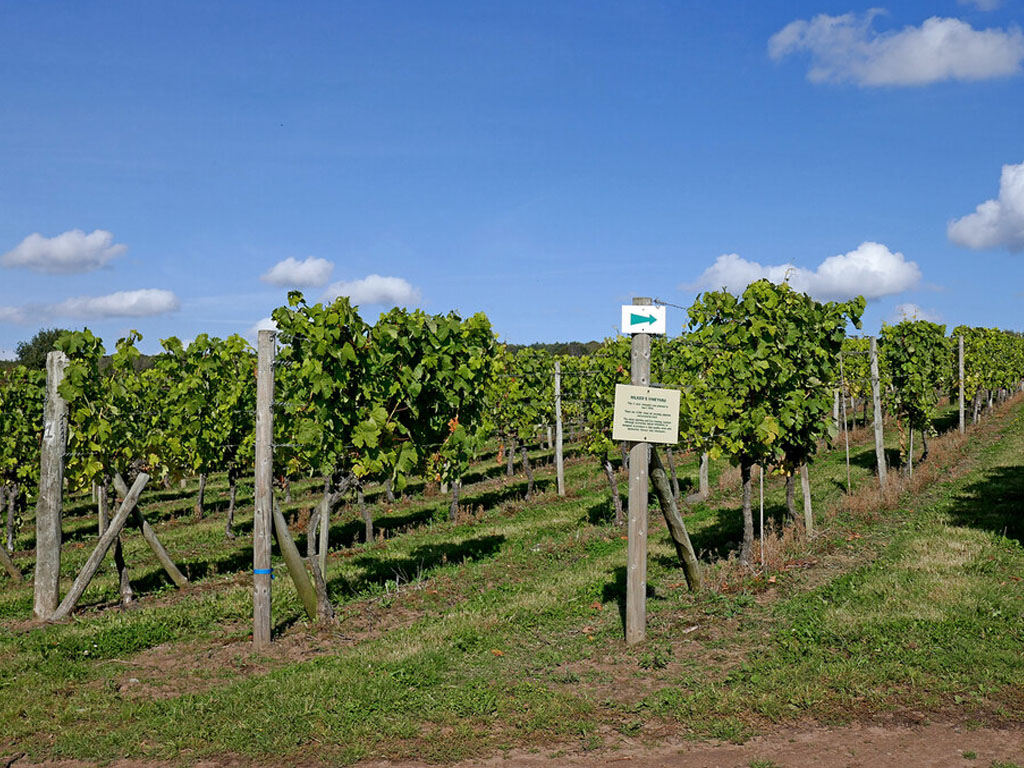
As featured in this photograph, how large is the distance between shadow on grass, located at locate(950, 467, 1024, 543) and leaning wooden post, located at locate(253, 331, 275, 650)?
1074 centimetres

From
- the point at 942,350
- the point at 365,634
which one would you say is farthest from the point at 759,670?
the point at 942,350

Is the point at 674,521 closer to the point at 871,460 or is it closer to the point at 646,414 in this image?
the point at 646,414

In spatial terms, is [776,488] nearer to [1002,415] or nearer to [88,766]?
[88,766]

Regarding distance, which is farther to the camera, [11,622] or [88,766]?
[11,622]

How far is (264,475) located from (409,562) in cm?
491

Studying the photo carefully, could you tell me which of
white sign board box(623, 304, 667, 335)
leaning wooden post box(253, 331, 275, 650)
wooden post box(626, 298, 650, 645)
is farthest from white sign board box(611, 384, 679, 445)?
leaning wooden post box(253, 331, 275, 650)

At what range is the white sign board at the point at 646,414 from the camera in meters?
8.18

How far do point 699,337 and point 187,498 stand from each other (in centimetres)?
2101

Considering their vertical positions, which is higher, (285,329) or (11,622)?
(285,329)

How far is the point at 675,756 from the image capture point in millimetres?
5758

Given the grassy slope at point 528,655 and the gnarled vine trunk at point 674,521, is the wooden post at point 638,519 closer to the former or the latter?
the grassy slope at point 528,655

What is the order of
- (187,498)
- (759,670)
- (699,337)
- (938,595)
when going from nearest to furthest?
(759,670)
(938,595)
(699,337)
(187,498)

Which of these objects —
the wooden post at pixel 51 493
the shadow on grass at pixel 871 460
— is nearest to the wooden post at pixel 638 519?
the wooden post at pixel 51 493

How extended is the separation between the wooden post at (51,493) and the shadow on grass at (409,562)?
12.1 ft
